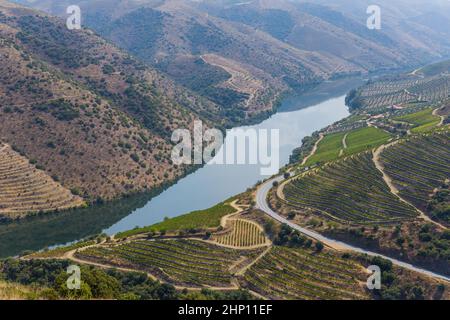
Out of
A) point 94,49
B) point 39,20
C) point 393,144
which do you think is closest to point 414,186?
point 393,144

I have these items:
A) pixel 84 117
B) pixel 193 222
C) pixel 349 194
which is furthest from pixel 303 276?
pixel 84 117

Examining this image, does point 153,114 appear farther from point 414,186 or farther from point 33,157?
point 414,186

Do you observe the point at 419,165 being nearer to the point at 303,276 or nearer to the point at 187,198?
the point at 303,276

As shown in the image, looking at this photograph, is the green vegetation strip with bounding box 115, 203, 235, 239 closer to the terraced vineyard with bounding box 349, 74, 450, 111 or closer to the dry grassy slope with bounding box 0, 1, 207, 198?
the dry grassy slope with bounding box 0, 1, 207, 198

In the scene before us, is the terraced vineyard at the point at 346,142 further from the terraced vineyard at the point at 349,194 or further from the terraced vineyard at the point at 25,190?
the terraced vineyard at the point at 25,190

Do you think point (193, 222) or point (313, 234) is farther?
point (193, 222)

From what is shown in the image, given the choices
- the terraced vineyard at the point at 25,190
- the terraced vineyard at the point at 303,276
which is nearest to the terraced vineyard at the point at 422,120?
the terraced vineyard at the point at 303,276
